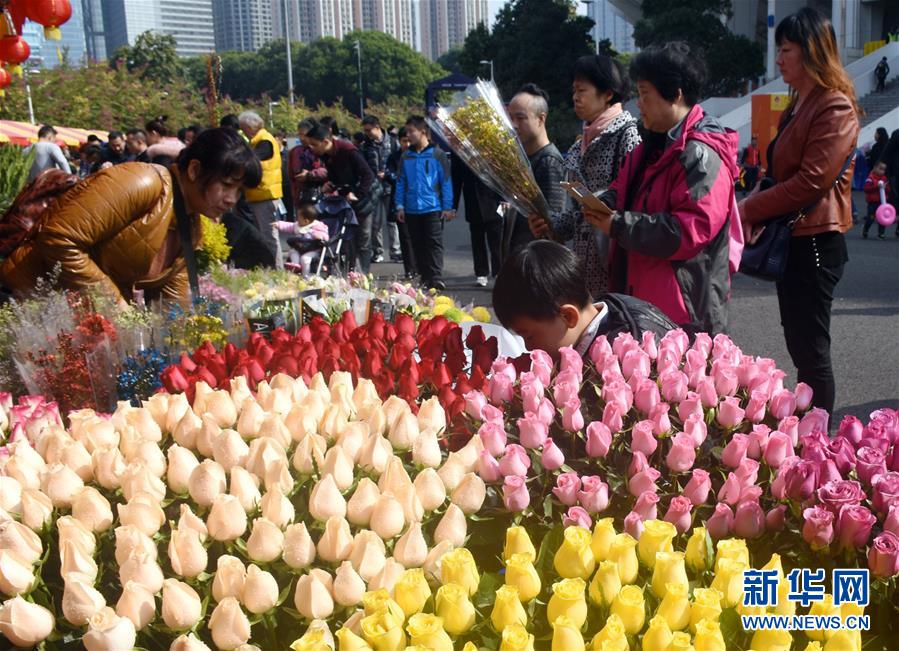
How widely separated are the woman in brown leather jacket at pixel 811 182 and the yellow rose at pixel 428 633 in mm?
2721

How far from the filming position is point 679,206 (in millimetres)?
2961

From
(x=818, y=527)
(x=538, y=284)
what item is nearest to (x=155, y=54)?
(x=538, y=284)

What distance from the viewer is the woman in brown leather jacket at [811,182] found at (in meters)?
3.25

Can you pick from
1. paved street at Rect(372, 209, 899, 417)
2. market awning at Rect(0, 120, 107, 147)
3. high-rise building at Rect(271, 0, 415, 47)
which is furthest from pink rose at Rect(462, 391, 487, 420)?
high-rise building at Rect(271, 0, 415, 47)

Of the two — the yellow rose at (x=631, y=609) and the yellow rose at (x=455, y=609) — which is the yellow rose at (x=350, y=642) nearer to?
the yellow rose at (x=455, y=609)

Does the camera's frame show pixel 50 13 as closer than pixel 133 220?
No

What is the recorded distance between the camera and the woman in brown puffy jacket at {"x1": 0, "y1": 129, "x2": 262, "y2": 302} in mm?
2941

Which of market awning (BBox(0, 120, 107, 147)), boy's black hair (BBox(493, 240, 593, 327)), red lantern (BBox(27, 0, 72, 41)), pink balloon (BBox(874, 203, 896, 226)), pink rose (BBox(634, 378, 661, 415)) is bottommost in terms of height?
pink balloon (BBox(874, 203, 896, 226))

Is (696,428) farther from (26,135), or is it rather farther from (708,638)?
(26,135)

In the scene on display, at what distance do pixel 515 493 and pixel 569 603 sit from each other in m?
0.30

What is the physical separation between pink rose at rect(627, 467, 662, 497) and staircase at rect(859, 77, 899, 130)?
28.3m

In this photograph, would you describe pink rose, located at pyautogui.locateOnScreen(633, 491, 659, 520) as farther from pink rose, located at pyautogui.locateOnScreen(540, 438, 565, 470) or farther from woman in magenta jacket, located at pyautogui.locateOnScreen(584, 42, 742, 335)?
woman in magenta jacket, located at pyautogui.locateOnScreen(584, 42, 742, 335)

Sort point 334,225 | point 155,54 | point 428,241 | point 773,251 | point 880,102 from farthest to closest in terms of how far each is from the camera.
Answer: point 155,54 < point 880,102 < point 334,225 < point 428,241 < point 773,251

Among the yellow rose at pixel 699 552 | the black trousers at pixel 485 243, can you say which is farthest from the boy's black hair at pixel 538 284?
the black trousers at pixel 485 243
